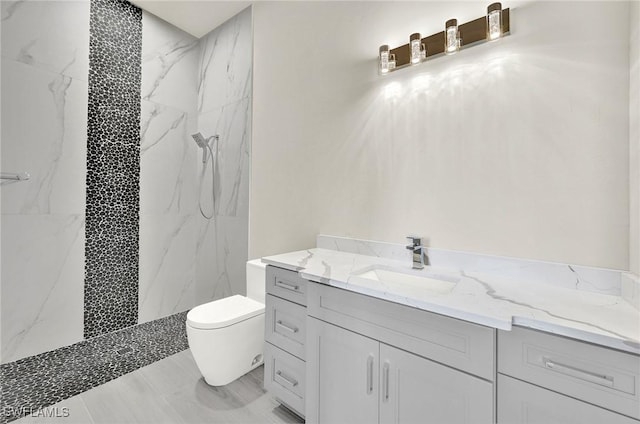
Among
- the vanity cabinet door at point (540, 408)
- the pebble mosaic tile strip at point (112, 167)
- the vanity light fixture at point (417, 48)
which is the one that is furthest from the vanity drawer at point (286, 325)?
the pebble mosaic tile strip at point (112, 167)

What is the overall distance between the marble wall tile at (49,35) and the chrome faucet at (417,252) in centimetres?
270

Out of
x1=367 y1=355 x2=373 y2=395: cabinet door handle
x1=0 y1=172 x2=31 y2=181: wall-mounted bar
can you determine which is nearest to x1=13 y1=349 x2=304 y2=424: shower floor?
x1=367 y1=355 x2=373 y2=395: cabinet door handle

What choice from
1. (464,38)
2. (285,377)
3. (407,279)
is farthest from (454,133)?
(285,377)

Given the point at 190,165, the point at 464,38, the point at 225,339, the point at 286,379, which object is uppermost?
the point at 464,38

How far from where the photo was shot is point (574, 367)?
0.77 meters

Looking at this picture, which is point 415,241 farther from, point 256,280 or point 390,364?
point 256,280

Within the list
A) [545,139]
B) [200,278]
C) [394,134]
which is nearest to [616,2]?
[545,139]

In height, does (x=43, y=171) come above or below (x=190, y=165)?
below

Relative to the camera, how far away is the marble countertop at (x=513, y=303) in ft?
2.51

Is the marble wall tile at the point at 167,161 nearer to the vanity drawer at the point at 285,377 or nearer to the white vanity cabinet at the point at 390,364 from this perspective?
the vanity drawer at the point at 285,377

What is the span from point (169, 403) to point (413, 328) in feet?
4.85

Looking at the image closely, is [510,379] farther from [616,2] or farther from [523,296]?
[616,2]

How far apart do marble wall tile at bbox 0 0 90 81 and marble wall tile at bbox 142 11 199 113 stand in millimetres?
446

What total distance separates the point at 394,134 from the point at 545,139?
2.26ft
